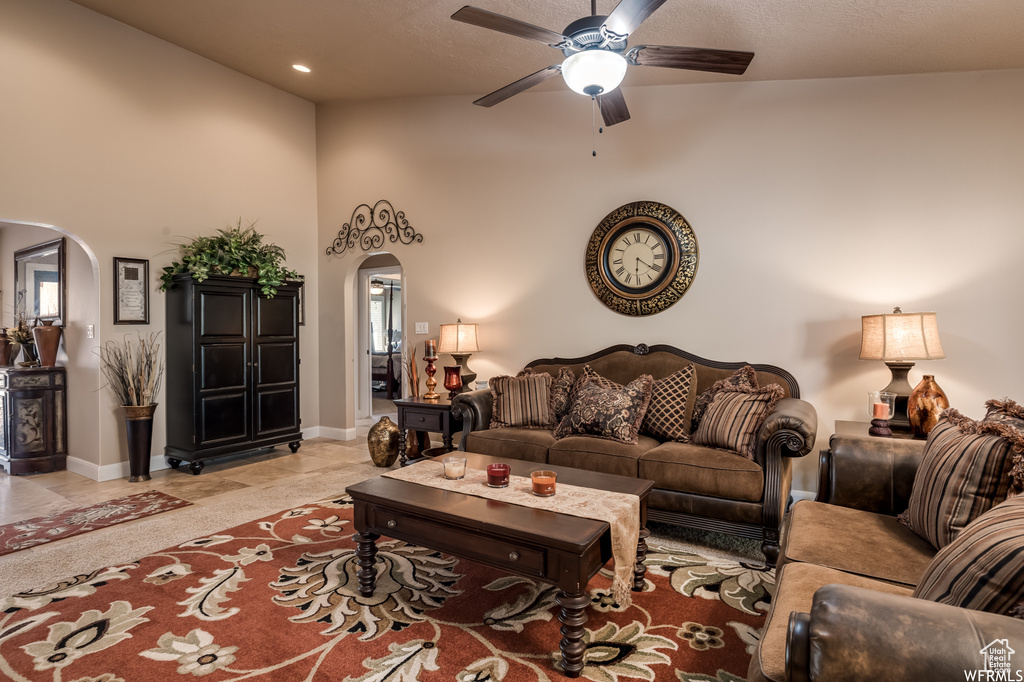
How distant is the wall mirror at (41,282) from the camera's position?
4828 mm

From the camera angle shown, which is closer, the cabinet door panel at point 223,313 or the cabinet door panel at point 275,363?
the cabinet door panel at point 223,313

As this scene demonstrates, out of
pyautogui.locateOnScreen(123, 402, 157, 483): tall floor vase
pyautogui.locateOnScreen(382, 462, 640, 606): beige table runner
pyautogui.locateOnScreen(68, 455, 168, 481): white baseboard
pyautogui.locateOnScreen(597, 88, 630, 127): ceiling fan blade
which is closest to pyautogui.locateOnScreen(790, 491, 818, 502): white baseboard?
pyautogui.locateOnScreen(382, 462, 640, 606): beige table runner

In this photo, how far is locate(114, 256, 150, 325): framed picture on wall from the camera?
4445mm

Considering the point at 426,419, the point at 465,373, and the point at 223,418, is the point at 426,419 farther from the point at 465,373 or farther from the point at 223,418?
the point at 223,418

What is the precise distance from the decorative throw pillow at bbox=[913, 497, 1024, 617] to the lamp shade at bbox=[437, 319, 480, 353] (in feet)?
12.4

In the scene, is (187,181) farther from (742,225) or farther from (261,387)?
(742,225)

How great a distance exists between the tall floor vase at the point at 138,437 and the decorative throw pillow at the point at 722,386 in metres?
4.23

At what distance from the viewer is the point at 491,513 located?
212 cm

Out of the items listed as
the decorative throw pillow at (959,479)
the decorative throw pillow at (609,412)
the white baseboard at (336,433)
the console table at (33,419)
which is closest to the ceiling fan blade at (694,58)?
the decorative throw pillow at (959,479)

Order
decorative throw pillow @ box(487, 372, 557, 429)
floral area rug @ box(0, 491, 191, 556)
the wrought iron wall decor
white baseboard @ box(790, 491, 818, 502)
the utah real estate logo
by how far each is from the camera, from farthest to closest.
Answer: the wrought iron wall decor
decorative throw pillow @ box(487, 372, 557, 429)
white baseboard @ box(790, 491, 818, 502)
floral area rug @ box(0, 491, 191, 556)
the utah real estate logo

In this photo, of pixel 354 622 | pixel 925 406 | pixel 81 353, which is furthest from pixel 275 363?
pixel 925 406

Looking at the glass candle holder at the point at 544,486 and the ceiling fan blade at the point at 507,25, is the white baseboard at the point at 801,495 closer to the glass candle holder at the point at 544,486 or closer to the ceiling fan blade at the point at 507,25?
the glass candle holder at the point at 544,486

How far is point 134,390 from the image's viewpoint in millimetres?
4367

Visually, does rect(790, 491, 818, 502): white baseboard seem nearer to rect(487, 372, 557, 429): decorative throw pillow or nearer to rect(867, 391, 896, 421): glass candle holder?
rect(867, 391, 896, 421): glass candle holder
